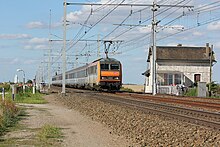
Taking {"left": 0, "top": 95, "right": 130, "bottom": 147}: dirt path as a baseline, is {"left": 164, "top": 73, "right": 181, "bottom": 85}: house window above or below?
above

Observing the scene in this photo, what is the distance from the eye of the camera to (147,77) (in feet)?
215

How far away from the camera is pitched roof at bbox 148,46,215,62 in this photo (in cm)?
6975

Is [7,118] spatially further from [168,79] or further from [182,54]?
[182,54]

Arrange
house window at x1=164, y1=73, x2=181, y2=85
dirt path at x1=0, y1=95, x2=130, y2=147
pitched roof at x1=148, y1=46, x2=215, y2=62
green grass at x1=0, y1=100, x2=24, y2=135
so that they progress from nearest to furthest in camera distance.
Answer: dirt path at x1=0, y1=95, x2=130, y2=147, green grass at x1=0, y1=100, x2=24, y2=135, house window at x1=164, y1=73, x2=181, y2=85, pitched roof at x1=148, y1=46, x2=215, y2=62

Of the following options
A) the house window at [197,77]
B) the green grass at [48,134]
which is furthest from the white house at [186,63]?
the green grass at [48,134]

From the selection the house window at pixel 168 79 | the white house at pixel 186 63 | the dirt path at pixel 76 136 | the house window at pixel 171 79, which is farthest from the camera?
the white house at pixel 186 63

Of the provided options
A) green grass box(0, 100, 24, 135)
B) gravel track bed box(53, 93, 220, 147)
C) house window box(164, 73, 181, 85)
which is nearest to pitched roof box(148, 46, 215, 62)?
house window box(164, 73, 181, 85)

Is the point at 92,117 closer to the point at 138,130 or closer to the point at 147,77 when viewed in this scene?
the point at 138,130

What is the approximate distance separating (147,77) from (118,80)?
69.3 ft

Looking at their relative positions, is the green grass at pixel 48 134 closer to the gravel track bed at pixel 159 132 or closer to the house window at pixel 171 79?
the gravel track bed at pixel 159 132

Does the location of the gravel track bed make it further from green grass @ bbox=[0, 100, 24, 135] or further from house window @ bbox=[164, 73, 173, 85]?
house window @ bbox=[164, 73, 173, 85]

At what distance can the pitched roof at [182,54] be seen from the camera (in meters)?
69.8

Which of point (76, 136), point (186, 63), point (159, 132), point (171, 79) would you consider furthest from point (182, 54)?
point (76, 136)

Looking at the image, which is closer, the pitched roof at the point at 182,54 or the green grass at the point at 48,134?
the green grass at the point at 48,134
